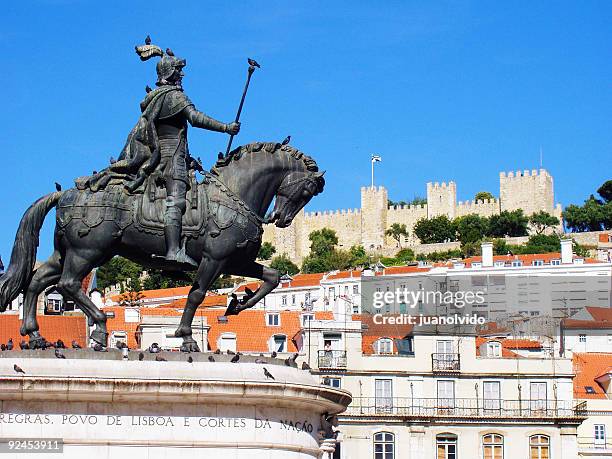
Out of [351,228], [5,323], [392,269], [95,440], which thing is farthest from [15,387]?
[351,228]

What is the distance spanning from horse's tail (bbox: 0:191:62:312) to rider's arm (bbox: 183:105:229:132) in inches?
70.6

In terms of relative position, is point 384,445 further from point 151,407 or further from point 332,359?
point 151,407

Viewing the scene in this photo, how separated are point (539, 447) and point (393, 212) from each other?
120350mm

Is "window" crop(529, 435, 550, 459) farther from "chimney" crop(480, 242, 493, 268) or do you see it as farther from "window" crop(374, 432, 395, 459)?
"chimney" crop(480, 242, 493, 268)

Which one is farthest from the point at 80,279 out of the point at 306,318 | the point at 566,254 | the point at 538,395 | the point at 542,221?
the point at 542,221

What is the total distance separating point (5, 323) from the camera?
57031 millimetres

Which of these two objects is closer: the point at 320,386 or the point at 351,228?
the point at 320,386

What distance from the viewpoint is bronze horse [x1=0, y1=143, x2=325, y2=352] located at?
58.7 feet

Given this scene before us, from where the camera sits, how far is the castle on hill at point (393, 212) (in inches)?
6905

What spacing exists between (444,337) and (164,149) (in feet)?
156

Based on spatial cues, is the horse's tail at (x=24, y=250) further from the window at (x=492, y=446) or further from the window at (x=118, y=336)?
the window at (x=492, y=446)

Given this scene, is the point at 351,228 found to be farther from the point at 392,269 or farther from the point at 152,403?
the point at 152,403

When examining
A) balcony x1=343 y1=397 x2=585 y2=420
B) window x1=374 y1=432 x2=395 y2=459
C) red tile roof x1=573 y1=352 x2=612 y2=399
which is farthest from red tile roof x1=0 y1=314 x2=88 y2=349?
red tile roof x1=573 y1=352 x2=612 y2=399

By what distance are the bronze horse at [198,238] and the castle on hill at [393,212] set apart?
156 m
